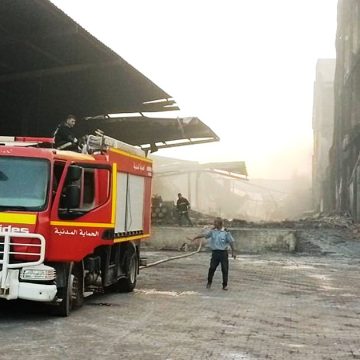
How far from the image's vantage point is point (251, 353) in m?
7.32

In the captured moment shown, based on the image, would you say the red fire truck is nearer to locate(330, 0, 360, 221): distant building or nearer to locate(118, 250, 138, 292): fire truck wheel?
locate(118, 250, 138, 292): fire truck wheel

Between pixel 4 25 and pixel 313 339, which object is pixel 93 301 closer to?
pixel 313 339

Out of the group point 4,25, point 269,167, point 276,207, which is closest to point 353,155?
point 4,25

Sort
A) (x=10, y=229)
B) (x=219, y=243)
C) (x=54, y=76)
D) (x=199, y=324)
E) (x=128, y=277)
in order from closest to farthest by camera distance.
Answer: (x=10, y=229), (x=199, y=324), (x=128, y=277), (x=219, y=243), (x=54, y=76)

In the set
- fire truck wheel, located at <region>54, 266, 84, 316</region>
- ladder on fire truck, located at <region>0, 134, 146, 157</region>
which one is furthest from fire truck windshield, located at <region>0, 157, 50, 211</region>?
fire truck wheel, located at <region>54, 266, 84, 316</region>

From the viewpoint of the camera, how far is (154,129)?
85.8 ft

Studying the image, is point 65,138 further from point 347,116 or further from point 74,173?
point 347,116

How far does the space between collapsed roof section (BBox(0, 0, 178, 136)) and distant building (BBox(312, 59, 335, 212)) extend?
127 feet

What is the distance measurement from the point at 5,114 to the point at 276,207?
55.5m

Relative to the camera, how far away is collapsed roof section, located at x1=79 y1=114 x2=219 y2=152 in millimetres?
24391

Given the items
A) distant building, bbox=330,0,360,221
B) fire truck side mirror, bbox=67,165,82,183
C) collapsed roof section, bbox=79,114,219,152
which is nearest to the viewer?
fire truck side mirror, bbox=67,165,82,183

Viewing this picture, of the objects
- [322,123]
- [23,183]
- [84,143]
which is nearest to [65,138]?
[84,143]

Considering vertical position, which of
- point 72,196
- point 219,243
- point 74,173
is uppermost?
point 74,173

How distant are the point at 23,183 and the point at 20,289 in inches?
62.2
